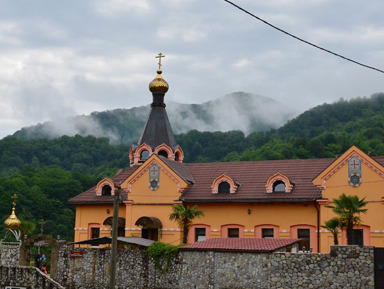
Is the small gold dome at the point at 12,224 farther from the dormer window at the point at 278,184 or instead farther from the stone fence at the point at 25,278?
the dormer window at the point at 278,184

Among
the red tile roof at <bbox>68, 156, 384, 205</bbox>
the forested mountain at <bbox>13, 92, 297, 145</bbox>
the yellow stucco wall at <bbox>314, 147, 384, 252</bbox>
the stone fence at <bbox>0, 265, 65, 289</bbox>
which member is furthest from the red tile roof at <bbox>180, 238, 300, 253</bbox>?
the forested mountain at <bbox>13, 92, 297, 145</bbox>

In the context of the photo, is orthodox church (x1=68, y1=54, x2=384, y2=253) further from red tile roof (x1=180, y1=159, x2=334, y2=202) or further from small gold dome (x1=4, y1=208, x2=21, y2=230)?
small gold dome (x1=4, y1=208, x2=21, y2=230)

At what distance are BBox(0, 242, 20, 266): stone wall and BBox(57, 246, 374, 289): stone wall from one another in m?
4.19

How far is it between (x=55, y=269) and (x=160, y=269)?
19.0 feet

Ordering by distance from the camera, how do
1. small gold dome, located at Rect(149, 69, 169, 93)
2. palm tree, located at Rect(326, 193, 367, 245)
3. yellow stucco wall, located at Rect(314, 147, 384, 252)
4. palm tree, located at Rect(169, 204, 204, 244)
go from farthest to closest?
small gold dome, located at Rect(149, 69, 169, 93) < palm tree, located at Rect(169, 204, 204, 244) < yellow stucco wall, located at Rect(314, 147, 384, 252) < palm tree, located at Rect(326, 193, 367, 245)

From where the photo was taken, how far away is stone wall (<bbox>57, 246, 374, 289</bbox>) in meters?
25.9

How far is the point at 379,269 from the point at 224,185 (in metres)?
13.7

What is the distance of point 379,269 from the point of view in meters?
25.4

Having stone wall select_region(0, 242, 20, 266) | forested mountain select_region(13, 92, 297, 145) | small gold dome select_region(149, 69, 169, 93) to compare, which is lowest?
stone wall select_region(0, 242, 20, 266)

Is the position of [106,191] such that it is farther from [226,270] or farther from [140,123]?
[140,123]

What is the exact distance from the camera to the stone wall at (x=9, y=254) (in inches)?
1361

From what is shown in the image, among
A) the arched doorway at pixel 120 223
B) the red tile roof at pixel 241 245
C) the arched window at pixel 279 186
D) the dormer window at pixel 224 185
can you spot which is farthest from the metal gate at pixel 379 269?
the arched doorway at pixel 120 223

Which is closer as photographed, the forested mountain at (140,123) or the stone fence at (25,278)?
the stone fence at (25,278)

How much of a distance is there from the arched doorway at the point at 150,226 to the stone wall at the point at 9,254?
7.06m
